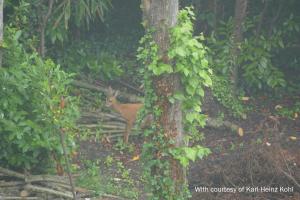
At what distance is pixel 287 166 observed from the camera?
23.8 ft

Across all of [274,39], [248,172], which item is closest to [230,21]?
[274,39]

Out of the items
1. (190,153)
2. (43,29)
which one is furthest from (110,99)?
(190,153)

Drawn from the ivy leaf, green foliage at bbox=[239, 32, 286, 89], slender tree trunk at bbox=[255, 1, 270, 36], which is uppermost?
slender tree trunk at bbox=[255, 1, 270, 36]

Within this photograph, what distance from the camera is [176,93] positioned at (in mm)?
6305

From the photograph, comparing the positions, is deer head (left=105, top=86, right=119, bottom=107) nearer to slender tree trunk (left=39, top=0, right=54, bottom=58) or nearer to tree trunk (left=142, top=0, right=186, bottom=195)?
slender tree trunk (left=39, top=0, right=54, bottom=58)

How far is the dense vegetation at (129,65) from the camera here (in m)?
6.29

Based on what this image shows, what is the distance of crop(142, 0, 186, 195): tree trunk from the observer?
20.5 ft

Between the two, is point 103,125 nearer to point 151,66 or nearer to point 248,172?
point 248,172

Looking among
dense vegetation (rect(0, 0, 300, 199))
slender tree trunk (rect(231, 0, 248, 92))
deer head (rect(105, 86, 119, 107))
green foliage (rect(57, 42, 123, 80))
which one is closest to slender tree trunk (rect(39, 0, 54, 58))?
dense vegetation (rect(0, 0, 300, 199))

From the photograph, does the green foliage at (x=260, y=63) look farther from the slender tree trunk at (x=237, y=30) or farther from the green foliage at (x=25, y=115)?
the green foliage at (x=25, y=115)

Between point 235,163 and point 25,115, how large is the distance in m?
2.39

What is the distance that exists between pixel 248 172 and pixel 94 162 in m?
1.89

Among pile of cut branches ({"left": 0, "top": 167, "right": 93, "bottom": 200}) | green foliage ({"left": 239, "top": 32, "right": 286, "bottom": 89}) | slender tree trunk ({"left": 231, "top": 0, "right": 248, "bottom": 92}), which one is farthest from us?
green foliage ({"left": 239, "top": 32, "right": 286, "bottom": 89})

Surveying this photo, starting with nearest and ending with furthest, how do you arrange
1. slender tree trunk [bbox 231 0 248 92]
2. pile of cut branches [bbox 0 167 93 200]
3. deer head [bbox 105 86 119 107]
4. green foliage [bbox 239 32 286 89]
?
pile of cut branches [bbox 0 167 93 200], deer head [bbox 105 86 119 107], slender tree trunk [bbox 231 0 248 92], green foliage [bbox 239 32 286 89]
